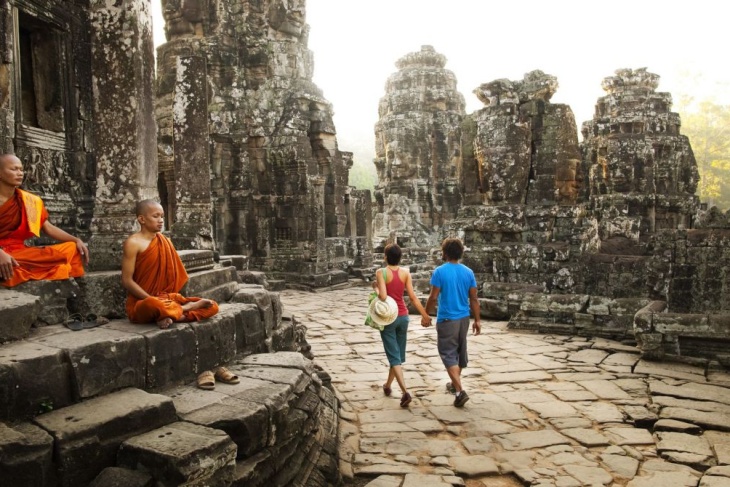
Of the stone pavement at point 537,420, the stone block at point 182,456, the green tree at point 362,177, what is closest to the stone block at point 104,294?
the stone block at point 182,456

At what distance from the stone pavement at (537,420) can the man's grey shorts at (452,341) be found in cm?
40

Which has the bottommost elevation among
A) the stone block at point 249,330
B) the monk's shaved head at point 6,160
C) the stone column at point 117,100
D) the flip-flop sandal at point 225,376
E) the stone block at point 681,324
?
the stone block at point 681,324

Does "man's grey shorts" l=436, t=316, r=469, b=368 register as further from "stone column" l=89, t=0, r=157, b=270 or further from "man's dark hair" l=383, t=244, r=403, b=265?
"stone column" l=89, t=0, r=157, b=270

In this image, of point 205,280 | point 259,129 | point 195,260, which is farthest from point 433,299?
point 259,129

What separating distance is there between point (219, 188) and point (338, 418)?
10.1 meters

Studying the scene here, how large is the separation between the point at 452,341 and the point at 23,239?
3669 millimetres

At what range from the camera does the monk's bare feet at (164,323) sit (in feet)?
12.6

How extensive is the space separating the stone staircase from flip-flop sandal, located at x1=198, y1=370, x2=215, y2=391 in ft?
0.13

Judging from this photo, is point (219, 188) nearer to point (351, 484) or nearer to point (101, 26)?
point (101, 26)

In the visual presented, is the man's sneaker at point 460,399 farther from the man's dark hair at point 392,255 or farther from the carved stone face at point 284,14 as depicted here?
the carved stone face at point 284,14

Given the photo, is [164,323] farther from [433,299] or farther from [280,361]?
[433,299]

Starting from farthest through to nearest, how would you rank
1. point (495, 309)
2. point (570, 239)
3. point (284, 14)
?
1. point (284, 14)
2. point (570, 239)
3. point (495, 309)

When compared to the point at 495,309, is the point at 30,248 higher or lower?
higher

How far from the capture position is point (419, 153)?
2075 cm
